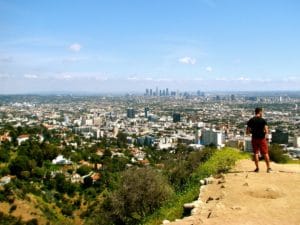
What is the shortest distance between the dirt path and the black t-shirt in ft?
2.36

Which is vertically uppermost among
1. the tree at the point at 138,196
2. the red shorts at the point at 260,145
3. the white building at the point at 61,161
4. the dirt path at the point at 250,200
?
the red shorts at the point at 260,145

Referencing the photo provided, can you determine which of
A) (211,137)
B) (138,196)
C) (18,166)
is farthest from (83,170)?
(138,196)

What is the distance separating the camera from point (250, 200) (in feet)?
20.7

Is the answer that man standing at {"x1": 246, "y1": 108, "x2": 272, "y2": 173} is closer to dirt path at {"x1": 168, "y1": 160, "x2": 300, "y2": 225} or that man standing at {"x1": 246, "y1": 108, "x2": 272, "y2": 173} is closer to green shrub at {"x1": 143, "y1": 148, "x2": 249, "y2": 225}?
dirt path at {"x1": 168, "y1": 160, "x2": 300, "y2": 225}

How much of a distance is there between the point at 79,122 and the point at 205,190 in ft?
354

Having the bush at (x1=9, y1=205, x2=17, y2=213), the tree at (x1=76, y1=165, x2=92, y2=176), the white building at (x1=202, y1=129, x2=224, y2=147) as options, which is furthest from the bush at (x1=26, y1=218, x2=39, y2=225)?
the white building at (x1=202, y1=129, x2=224, y2=147)

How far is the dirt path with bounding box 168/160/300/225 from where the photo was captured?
5.31m

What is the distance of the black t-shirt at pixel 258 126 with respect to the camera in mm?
8422

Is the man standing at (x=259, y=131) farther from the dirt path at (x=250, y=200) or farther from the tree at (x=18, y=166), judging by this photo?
the tree at (x=18, y=166)

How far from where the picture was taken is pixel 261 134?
333 inches

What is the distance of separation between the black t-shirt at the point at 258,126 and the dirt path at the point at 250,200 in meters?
0.72

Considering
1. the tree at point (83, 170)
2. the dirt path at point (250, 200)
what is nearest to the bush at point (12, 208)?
the tree at point (83, 170)

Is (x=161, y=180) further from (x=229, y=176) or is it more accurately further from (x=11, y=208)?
(x=11, y=208)

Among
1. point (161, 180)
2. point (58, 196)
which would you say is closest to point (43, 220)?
point (58, 196)
